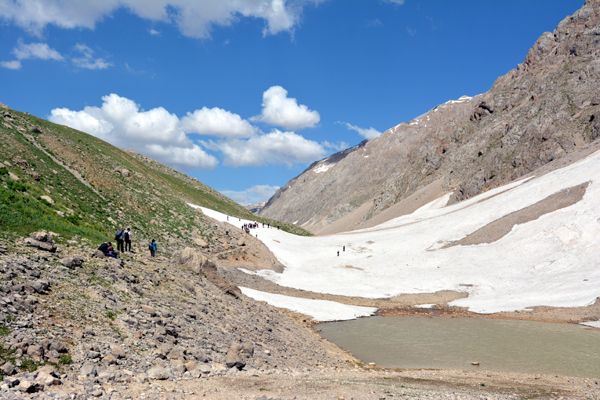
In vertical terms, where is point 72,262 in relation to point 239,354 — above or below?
above

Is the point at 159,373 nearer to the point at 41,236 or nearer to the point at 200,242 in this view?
the point at 41,236

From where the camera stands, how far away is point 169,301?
21219 mm

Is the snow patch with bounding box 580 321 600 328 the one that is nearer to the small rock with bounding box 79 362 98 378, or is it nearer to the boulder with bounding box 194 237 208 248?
the small rock with bounding box 79 362 98 378

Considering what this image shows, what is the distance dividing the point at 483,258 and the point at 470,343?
77.1 feet

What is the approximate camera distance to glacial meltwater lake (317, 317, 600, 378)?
23703 millimetres

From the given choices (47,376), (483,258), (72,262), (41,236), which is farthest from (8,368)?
(483,258)

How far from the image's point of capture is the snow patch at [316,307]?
36.3 meters

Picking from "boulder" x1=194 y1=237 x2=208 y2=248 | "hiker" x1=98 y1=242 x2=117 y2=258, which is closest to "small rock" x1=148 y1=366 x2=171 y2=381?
"hiker" x1=98 y1=242 x2=117 y2=258

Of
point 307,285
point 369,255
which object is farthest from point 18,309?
point 369,255

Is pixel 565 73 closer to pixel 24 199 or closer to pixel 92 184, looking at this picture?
pixel 92 184

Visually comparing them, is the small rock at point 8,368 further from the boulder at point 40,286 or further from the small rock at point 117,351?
the boulder at point 40,286

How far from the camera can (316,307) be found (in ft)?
126

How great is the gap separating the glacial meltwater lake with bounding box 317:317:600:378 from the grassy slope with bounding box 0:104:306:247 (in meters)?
17.4

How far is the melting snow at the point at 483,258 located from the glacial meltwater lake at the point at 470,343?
5687 millimetres
